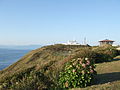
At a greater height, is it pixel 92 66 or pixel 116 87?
pixel 92 66

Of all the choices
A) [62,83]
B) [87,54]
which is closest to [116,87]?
[62,83]

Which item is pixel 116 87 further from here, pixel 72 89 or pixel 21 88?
pixel 21 88

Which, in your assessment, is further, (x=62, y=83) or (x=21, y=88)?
(x=62, y=83)

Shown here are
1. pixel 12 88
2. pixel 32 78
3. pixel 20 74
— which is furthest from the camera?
pixel 20 74

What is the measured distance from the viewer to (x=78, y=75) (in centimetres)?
879

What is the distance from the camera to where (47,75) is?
34.4 feet

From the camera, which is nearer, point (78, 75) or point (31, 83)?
point (78, 75)

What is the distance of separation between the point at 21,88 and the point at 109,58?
45.1ft

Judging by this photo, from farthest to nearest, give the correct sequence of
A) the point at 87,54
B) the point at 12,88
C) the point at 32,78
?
1. the point at 87,54
2. the point at 32,78
3. the point at 12,88

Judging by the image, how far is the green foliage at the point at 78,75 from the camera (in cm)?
880

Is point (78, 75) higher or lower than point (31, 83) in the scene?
higher

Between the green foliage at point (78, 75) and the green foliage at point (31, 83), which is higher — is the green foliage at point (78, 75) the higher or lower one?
the higher one

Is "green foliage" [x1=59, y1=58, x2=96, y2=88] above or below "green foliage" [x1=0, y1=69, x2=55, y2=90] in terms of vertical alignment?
above

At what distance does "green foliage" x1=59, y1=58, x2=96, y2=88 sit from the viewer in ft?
28.9
